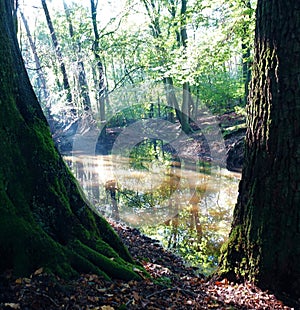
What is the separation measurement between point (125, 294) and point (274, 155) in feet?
6.55

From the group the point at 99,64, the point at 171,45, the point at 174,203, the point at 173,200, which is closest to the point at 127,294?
the point at 174,203

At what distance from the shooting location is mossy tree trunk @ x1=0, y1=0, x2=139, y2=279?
103 inches

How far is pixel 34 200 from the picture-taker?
2.89m

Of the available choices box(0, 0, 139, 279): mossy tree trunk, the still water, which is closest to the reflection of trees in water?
the still water

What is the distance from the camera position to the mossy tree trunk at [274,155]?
10.1 ft

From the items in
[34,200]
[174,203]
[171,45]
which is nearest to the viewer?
[34,200]

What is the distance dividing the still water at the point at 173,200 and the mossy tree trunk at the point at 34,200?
2.97 metres

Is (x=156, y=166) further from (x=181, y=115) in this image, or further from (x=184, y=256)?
(x=184, y=256)

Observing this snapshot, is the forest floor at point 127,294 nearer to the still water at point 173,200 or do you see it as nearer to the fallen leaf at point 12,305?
the fallen leaf at point 12,305

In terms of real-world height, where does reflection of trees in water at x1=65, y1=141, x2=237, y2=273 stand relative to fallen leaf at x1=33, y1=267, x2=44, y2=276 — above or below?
below

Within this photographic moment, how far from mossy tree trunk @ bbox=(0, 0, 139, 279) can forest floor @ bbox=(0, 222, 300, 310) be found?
0.17 m

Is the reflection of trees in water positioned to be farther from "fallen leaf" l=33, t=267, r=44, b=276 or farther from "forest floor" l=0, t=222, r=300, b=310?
"fallen leaf" l=33, t=267, r=44, b=276

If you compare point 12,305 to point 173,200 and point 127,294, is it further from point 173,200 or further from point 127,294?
point 173,200

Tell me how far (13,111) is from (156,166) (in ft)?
44.0
